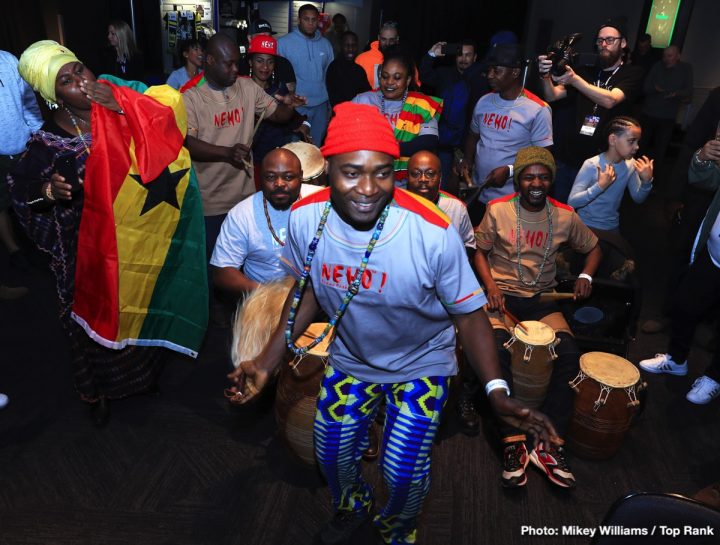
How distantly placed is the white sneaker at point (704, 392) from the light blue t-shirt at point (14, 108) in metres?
4.57

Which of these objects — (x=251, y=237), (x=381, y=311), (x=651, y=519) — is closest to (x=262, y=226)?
(x=251, y=237)

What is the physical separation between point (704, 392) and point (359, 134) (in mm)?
3084

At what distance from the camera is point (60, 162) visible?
8.95 ft

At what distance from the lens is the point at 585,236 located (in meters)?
3.60

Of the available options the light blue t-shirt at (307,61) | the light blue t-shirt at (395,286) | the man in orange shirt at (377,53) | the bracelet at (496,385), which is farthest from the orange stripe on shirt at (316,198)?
the man in orange shirt at (377,53)

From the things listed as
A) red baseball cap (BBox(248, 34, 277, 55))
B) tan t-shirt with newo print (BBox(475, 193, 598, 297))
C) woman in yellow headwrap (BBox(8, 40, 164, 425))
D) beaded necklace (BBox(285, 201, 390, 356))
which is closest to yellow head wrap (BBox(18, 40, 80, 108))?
woman in yellow headwrap (BBox(8, 40, 164, 425))

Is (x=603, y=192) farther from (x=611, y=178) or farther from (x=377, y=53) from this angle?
(x=377, y=53)

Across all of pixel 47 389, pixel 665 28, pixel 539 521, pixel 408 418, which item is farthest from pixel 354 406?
pixel 665 28

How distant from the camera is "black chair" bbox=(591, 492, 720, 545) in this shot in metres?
1.48

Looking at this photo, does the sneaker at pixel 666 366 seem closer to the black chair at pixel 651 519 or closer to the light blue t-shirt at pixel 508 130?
the light blue t-shirt at pixel 508 130

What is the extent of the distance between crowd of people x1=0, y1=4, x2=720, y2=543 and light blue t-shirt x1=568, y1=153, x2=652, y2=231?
15 millimetres

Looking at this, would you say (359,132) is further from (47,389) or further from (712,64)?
(712,64)

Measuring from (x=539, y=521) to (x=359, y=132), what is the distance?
204cm

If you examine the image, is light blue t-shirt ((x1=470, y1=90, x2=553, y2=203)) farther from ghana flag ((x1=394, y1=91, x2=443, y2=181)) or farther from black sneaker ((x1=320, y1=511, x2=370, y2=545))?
black sneaker ((x1=320, y1=511, x2=370, y2=545))
